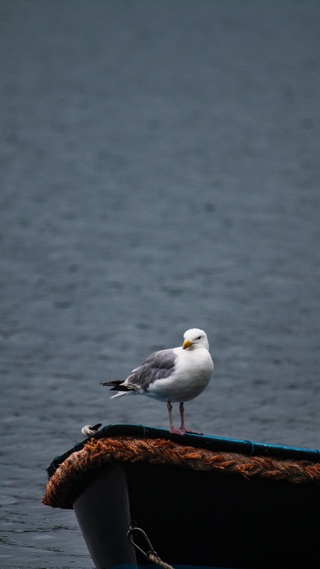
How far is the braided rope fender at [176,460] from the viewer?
9.15 meters

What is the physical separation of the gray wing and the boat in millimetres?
547

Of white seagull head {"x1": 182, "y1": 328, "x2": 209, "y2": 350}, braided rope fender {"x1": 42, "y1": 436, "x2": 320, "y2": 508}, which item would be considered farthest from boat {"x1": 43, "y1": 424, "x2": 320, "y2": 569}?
white seagull head {"x1": 182, "y1": 328, "x2": 209, "y2": 350}

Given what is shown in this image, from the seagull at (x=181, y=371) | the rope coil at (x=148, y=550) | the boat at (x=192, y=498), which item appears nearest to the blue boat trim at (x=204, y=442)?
the boat at (x=192, y=498)

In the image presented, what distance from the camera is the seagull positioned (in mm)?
9523

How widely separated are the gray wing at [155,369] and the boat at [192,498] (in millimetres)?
547

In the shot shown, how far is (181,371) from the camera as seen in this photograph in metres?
9.51

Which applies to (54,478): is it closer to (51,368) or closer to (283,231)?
(51,368)

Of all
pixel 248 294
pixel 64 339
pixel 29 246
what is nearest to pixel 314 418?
pixel 64 339

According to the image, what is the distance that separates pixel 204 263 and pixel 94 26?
3584cm

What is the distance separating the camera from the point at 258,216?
43.7 meters

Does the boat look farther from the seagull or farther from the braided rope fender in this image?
the seagull

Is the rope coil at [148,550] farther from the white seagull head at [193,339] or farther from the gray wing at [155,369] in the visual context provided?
the white seagull head at [193,339]

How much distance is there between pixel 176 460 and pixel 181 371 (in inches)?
27.3

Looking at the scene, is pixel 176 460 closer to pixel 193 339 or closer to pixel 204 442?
pixel 204 442
